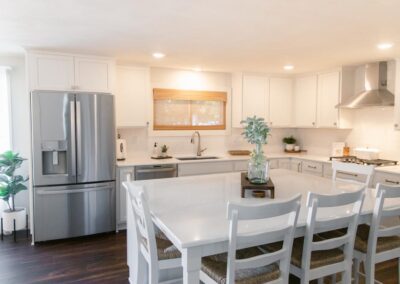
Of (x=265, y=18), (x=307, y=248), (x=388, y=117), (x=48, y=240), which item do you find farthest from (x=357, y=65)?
(x=48, y=240)

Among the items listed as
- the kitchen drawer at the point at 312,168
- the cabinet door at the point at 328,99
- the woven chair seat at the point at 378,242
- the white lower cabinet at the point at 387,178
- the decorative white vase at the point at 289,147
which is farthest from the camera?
the decorative white vase at the point at 289,147

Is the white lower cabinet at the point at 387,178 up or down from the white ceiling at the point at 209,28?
down

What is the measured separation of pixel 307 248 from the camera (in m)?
1.77

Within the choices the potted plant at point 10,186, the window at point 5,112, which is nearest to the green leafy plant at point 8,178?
the potted plant at point 10,186

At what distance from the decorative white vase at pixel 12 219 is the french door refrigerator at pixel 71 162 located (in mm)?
426

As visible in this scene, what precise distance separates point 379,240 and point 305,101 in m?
3.40

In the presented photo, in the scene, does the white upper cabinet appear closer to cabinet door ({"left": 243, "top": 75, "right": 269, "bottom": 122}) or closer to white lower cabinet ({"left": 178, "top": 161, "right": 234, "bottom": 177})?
white lower cabinet ({"left": 178, "top": 161, "right": 234, "bottom": 177})

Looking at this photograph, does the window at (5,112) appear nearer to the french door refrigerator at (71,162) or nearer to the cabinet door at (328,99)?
the french door refrigerator at (71,162)

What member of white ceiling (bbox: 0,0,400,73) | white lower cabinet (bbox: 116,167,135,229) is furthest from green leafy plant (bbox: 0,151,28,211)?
white ceiling (bbox: 0,0,400,73)

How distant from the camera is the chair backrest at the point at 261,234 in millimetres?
1496

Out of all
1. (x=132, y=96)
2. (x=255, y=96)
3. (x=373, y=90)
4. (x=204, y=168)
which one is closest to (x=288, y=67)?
(x=255, y=96)

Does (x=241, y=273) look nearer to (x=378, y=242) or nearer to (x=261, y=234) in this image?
(x=261, y=234)

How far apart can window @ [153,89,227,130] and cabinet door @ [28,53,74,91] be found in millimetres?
1336

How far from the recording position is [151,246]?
6.06 ft
